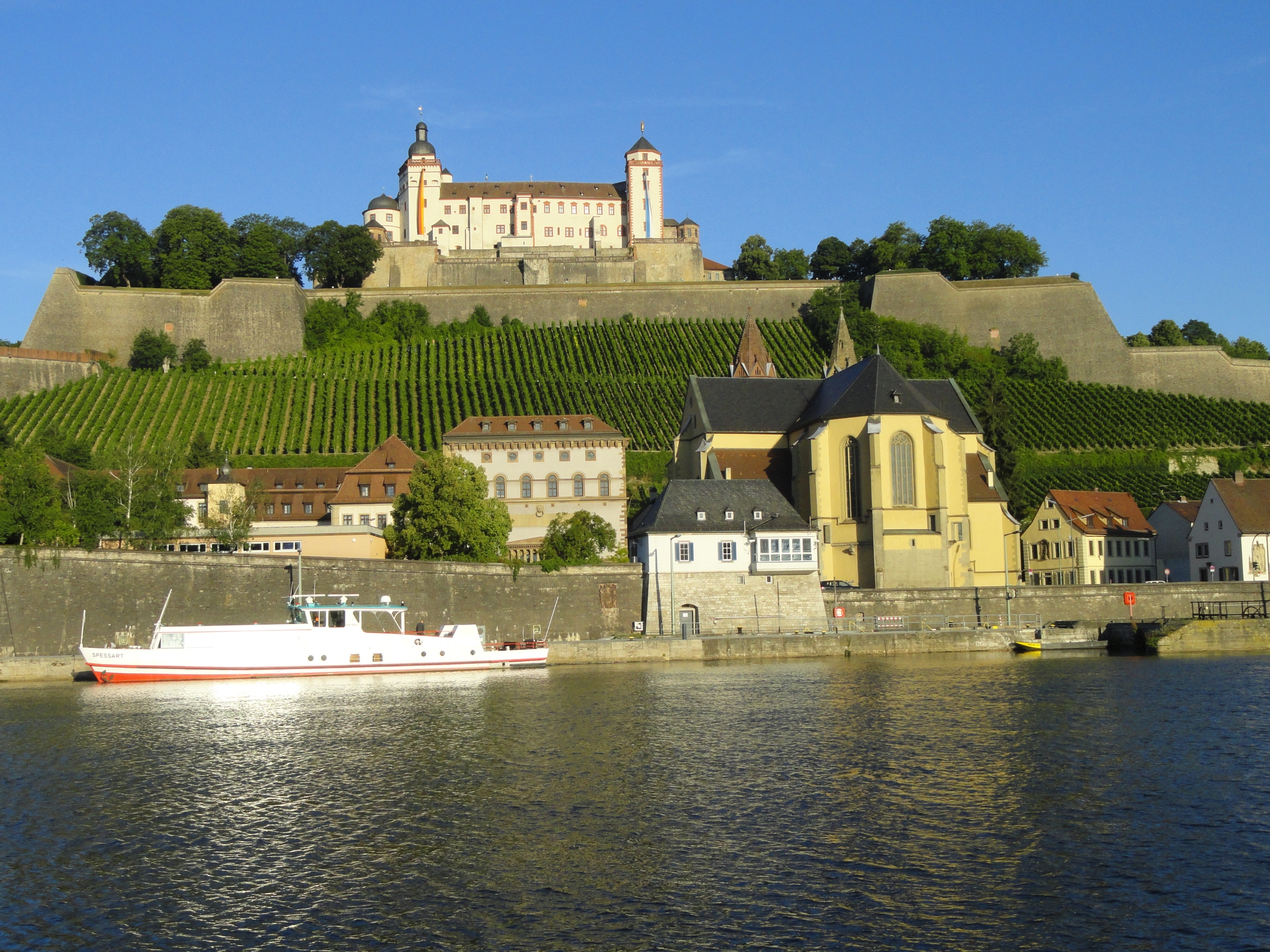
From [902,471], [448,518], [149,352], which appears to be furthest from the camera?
[149,352]

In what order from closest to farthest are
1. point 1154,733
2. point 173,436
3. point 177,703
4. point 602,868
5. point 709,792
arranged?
point 602,868
point 709,792
point 1154,733
point 177,703
point 173,436

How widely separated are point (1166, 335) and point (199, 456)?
100270mm

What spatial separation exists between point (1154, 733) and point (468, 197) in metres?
116

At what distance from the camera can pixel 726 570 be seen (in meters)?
52.6

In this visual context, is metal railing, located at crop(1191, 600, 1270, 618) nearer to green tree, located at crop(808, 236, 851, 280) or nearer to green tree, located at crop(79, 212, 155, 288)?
green tree, located at crop(808, 236, 851, 280)

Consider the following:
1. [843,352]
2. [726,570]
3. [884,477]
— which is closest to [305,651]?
[726,570]

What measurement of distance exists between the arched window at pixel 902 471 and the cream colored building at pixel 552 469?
16181 mm

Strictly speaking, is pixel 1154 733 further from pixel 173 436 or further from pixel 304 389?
pixel 304 389

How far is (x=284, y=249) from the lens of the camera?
11875 centimetres

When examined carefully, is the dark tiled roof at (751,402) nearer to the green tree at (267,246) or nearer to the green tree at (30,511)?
the green tree at (30,511)

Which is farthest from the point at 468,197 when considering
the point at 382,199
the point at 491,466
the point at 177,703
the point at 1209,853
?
the point at 1209,853

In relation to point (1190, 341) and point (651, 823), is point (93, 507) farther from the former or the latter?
point (1190, 341)

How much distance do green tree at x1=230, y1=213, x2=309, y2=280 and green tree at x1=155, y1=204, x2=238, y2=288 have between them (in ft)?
3.89

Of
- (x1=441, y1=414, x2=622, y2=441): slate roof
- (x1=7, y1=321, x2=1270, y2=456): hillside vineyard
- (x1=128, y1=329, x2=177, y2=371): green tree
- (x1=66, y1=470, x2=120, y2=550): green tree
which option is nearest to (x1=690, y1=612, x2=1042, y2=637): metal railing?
(x1=441, y1=414, x2=622, y2=441): slate roof
